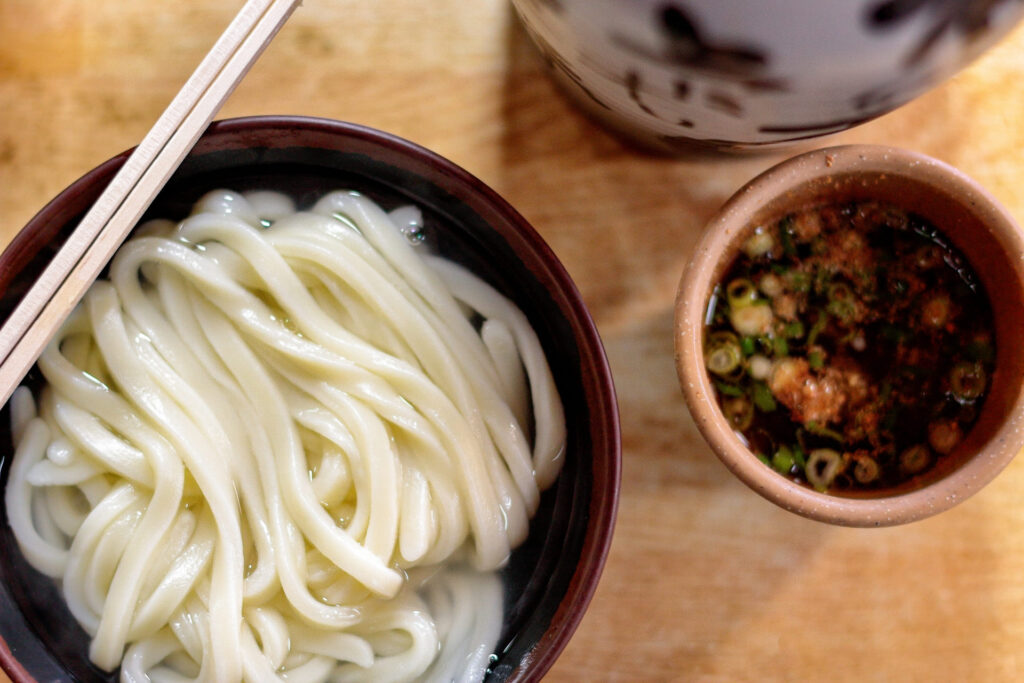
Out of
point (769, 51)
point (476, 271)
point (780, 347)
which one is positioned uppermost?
point (769, 51)

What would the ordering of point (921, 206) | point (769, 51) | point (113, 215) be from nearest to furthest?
1. point (769, 51)
2. point (113, 215)
3. point (921, 206)

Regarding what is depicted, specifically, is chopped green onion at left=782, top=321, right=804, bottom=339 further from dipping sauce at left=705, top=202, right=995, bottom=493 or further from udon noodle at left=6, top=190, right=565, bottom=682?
udon noodle at left=6, top=190, right=565, bottom=682

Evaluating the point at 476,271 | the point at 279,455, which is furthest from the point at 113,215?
the point at 476,271

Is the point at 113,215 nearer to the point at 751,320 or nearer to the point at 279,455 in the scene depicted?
the point at 279,455

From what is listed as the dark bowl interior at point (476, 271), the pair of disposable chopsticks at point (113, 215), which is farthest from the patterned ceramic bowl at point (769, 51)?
the pair of disposable chopsticks at point (113, 215)

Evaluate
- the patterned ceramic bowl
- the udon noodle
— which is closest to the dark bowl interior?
the udon noodle

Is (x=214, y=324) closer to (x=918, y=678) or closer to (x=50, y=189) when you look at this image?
(x=50, y=189)

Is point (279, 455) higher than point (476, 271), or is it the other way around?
point (476, 271)
